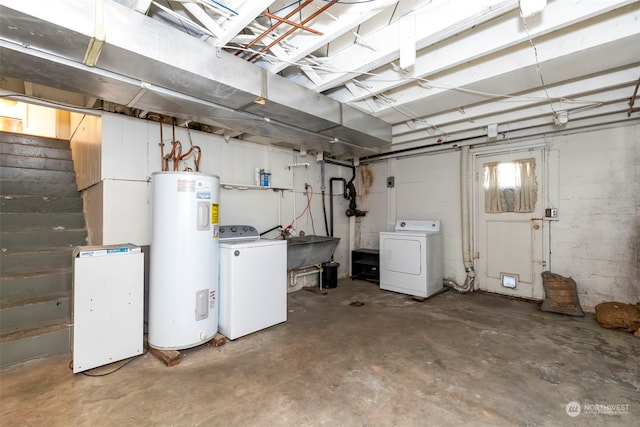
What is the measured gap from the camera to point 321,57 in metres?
2.50

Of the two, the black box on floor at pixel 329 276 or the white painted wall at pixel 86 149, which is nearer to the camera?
the white painted wall at pixel 86 149

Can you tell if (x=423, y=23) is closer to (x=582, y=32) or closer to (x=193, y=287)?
(x=582, y=32)

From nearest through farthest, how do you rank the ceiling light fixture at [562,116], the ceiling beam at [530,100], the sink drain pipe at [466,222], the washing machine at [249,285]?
the ceiling beam at [530,100] → the washing machine at [249,285] → the ceiling light fixture at [562,116] → the sink drain pipe at [466,222]

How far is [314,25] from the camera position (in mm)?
2047

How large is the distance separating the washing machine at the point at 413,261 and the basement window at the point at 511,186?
883 millimetres

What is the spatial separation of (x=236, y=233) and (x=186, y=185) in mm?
999

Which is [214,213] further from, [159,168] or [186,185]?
[159,168]

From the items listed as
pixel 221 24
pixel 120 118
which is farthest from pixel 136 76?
pixel 120 118

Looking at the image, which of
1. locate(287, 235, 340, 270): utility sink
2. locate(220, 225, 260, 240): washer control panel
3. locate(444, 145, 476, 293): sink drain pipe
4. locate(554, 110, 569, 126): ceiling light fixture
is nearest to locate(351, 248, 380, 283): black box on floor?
locate(287, 235, 340, 270): utility sink

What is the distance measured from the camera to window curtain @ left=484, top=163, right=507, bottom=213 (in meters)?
4.31

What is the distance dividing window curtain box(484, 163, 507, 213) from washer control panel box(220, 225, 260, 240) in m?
3.48

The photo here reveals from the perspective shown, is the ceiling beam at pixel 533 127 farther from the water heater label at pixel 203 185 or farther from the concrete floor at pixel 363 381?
the water heater label at pixel 203 185

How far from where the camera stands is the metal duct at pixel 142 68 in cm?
155

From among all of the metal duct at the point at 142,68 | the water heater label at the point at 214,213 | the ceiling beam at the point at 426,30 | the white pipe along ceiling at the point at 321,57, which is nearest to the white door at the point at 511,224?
the white pipe along ceiling at the point at 321,57
